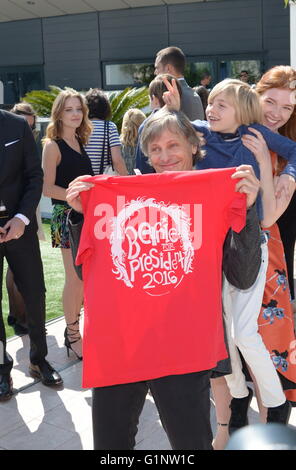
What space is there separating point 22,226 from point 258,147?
63.2 inches

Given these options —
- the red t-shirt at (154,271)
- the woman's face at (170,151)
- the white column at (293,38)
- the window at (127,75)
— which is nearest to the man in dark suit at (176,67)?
the woman's face at (170,151)

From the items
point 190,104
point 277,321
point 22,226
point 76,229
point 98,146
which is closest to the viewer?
point 76,229

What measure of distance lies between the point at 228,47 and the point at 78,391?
46.6 ft

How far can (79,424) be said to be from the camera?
130 inches

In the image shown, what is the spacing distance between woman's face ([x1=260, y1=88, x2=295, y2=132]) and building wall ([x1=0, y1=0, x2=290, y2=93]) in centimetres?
1381

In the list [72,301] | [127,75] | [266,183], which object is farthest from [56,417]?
[127,75]

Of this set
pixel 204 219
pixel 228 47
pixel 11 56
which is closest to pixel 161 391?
pixel 204 219

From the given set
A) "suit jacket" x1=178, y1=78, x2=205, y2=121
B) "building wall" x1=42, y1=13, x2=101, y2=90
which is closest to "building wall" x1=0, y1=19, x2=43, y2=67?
"building wall" x1=42, y1=13, x2=101, y2=90

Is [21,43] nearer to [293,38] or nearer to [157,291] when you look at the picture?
[293,38]

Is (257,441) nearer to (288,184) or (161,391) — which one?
(161,391)

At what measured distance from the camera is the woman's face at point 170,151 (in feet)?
7.56

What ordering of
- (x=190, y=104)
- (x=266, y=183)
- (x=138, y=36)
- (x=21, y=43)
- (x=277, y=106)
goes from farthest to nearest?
(x=21, y=43)
(x=138, y=36)
(x=190, y=104)
(x=277, y=106)
(x=266, y=183)

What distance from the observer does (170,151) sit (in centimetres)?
231

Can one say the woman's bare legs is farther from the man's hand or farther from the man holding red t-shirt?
the man holding red t-shirt
